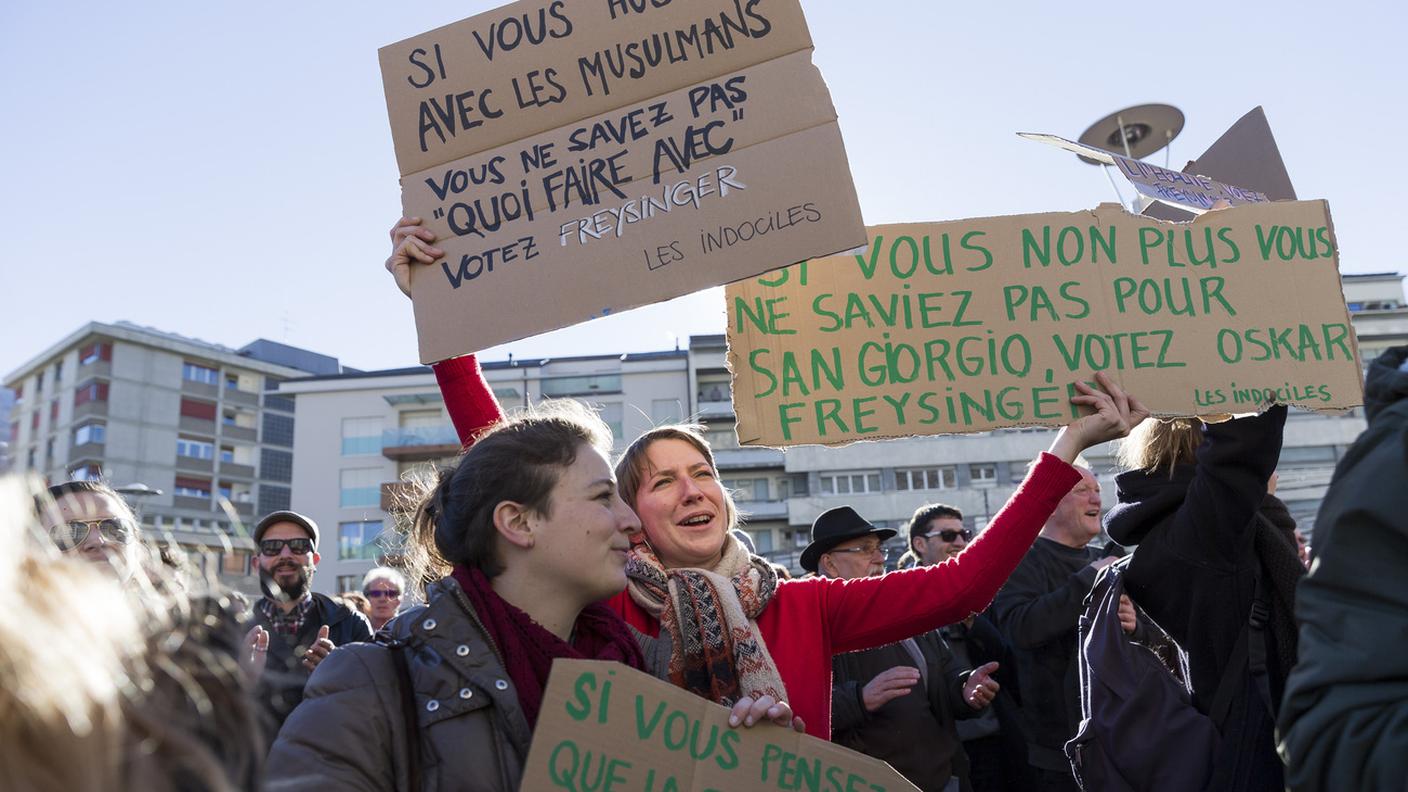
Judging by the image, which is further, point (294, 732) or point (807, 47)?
point (807, 47)

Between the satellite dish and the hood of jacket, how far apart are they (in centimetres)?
330

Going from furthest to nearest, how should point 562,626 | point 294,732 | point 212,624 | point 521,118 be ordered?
point 521,118
point 562,626
point 294,732
point 212,624

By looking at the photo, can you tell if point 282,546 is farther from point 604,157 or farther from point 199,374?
point 199,374

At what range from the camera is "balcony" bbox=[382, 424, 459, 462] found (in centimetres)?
4941

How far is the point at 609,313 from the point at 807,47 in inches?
36.4

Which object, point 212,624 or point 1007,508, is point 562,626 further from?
point 212,624

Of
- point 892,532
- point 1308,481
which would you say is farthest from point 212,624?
point 1308,481

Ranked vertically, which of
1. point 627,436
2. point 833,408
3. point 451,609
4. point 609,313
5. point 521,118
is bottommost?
point 451,609

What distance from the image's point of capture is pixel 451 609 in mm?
2363

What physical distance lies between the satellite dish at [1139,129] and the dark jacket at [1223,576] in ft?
11.4

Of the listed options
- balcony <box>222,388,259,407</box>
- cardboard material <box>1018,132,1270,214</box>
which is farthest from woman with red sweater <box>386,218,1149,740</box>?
balcony <box>222,388,259,407</box>

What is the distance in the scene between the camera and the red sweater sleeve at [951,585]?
2.90 m

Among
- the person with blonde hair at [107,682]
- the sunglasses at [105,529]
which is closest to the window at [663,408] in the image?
the sunglasses at [105,529]

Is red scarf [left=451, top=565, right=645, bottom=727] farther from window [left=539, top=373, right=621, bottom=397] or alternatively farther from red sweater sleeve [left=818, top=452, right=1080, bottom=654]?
window [left=539, top=373, right=621, bottom=397]
